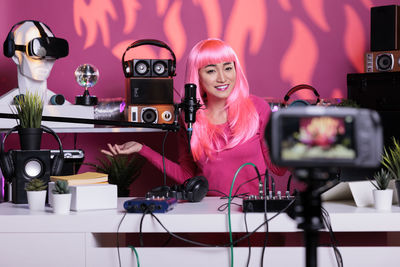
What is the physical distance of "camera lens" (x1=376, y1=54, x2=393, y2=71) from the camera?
3.19 metres

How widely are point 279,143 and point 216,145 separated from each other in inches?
82.7

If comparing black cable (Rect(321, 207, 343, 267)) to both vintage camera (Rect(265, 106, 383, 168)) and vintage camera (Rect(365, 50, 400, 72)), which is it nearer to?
vintage camera (Rect(265, 106, 383, 168))

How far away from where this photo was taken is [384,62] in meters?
3.22

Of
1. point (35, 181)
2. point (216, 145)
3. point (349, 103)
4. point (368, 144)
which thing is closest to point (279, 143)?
point (368, 144)

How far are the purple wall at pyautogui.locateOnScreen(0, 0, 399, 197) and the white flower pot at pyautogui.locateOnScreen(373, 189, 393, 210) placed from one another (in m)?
1.91

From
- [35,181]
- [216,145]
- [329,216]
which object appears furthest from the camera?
[216,145]

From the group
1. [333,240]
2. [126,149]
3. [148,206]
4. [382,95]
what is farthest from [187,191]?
[382,95]

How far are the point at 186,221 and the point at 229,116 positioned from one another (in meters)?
1.26

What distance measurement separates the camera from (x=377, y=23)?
3.24 m

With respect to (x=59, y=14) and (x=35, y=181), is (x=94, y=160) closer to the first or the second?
(x=59, y=14)

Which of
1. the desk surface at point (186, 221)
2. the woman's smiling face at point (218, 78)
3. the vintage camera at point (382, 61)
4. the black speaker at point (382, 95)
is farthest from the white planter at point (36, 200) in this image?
the vintage camera at point (382, 61)

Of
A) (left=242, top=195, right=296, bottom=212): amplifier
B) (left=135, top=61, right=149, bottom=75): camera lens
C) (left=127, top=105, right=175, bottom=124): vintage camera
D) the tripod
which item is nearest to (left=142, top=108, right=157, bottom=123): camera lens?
(left=127, top=105, right=175, bottom=124): vintage camera

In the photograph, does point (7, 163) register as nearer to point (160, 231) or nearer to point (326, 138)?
point (160, 231)

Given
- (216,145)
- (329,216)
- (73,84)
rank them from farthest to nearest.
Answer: (73,84) → (216,145) → (329,216)
